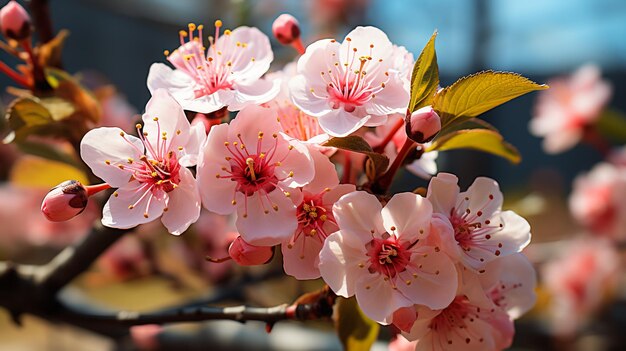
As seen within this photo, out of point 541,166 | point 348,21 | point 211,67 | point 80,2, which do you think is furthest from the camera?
point 541,166

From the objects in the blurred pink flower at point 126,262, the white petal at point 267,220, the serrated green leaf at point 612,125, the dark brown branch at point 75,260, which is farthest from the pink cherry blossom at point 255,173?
the serrated green leaf at point 612,125

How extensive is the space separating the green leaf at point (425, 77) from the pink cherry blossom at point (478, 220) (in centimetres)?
7

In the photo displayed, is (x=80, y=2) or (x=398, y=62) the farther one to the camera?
(x=80, y=2)

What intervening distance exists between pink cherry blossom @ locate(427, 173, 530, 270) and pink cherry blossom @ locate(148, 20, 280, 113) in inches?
7.1

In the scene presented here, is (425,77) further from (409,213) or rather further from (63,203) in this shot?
(63,203)

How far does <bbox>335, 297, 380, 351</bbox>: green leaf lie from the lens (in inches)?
23.1

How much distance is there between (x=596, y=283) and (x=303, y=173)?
1417 mm

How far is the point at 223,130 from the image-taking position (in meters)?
0.50

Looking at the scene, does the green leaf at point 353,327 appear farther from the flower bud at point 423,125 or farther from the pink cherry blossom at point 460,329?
the flower bud at point 423,125

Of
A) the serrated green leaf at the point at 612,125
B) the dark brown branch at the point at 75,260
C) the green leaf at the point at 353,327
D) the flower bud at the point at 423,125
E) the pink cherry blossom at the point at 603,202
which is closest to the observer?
the flower bud at the point at 423,125

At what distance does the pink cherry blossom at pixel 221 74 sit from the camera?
531 millimetres

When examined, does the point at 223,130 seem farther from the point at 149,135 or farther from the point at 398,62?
the point at 398,62

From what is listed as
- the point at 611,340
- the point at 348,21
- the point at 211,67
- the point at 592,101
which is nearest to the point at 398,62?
the point at 211,67

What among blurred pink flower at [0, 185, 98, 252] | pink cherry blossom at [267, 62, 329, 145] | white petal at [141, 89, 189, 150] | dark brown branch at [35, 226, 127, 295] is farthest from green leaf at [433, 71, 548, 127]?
blurred pink flower at [0, 185, 98, 252]
